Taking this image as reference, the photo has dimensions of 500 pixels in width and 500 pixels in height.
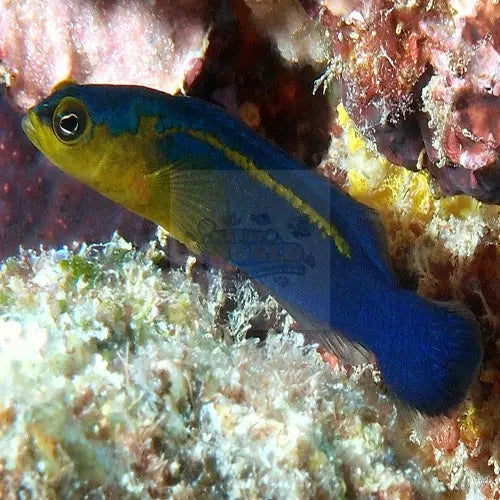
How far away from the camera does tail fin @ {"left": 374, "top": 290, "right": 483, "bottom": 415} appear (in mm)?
2107

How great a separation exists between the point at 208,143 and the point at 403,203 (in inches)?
42.7

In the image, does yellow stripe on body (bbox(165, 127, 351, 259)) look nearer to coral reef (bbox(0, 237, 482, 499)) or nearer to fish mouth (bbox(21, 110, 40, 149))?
fish mouth (bbox(21, 110, 40, 149))

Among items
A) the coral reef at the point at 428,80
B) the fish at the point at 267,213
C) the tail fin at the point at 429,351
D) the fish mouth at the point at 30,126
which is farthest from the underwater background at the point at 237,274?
the fish mouth at the point at 30,126

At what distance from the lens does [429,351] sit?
2127mm

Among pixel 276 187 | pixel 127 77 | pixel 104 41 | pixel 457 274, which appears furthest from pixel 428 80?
pixel 104 41

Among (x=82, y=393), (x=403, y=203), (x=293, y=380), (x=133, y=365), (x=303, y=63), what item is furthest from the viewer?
(x=303, y=63)

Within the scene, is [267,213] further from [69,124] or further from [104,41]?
[104,41]

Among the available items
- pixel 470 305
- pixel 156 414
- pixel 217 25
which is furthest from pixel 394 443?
pixel 217 25

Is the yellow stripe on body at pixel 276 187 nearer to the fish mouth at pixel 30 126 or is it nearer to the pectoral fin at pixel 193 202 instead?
the pectoral fin at pixel 193 202

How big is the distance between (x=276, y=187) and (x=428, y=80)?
67 centimetres

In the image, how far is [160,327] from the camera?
236 cm

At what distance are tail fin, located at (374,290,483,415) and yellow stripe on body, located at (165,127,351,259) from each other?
314 millimetres

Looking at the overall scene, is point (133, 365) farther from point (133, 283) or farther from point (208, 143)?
point (208, 143)

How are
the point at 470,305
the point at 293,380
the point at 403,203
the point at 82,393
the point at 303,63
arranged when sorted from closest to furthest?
the point at 82,393 → the point at 293,380 → the point at 470,305 → the point at 403,203 → the point at 303,63
